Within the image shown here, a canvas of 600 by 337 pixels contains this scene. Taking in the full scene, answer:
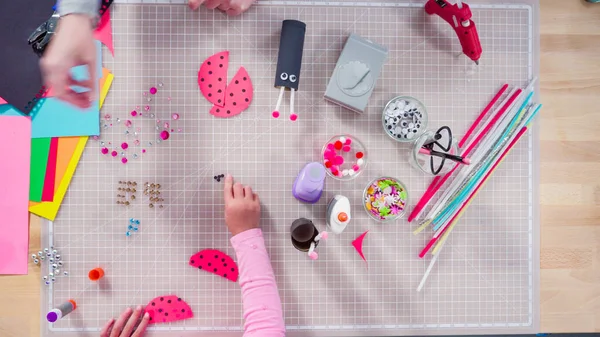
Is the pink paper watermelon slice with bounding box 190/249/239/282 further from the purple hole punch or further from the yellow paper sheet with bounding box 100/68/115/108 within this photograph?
the yellow paper sheet with bounding box 100/68/115/108

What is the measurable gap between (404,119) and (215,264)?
56 cm

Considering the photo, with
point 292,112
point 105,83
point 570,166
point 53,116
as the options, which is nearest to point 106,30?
point 105,83

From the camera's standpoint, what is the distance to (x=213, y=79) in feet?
3.47

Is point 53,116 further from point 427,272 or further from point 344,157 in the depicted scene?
point 427,272

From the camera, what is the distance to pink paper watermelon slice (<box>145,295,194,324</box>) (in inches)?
41.7

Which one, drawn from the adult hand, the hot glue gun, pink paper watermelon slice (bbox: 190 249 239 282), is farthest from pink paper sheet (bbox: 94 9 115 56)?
the hot glue gun

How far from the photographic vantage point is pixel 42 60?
103 cm

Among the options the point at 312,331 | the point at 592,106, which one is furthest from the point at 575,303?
the point at 312,331

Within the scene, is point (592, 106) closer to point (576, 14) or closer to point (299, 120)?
point (576, 14)

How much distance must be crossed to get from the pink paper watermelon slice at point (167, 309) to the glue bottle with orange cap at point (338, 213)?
397 mm

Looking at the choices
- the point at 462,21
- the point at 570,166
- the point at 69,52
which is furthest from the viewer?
the point at 570,166

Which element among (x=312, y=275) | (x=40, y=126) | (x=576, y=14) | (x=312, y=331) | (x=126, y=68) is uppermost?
(x=576, y=14)

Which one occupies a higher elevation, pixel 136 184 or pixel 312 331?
pixel 136 184

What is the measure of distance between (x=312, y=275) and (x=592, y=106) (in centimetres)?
79
